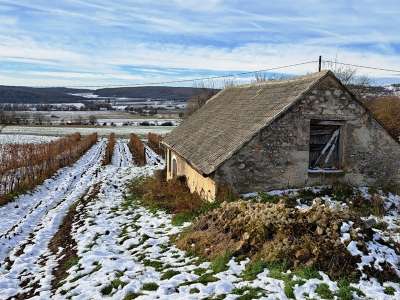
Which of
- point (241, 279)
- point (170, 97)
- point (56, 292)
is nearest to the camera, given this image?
point (241, 279)

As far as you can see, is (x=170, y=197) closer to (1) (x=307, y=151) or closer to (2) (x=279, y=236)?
(1) (x=307, y=151)

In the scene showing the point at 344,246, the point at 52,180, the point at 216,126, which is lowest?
the point at 52,180

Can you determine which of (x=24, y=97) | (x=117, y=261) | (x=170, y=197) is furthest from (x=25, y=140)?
(x=24, y=97)

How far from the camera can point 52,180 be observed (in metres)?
22.0

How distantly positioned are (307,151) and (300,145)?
29cm

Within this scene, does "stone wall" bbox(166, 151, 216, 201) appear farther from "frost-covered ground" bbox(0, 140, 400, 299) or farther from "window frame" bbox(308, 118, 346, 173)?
"window frame" bbox(308, 118, 346, 173)

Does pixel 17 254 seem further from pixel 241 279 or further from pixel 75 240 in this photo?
pixel 241 279

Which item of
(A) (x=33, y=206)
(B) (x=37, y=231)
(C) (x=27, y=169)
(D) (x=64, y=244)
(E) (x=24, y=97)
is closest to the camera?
(D) (x=64, y=244)

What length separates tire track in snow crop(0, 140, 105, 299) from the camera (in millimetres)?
8695

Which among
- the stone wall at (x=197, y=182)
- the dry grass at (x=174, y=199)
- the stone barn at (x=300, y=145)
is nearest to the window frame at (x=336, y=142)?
the stone barn at (x=300, y=145)

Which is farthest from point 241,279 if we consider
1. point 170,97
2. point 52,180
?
point 170,97

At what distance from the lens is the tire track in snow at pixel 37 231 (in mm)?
8695

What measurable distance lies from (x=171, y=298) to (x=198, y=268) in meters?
1.28

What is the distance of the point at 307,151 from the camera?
12633 millimetres
